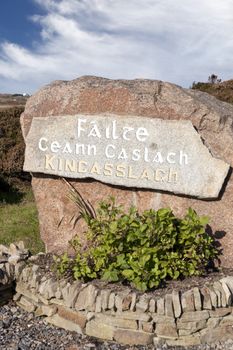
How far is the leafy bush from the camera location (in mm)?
4195

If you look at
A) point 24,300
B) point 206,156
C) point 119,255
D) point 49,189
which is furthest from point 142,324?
point 49,189

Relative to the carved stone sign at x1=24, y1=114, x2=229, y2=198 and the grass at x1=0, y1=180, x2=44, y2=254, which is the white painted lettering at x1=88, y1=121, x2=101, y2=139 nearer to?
the carved stone sign at x1=24, y1=114, x2=229, y2=198

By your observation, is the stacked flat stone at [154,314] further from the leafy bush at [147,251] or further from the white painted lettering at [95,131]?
the white painted lettering at [95,131]

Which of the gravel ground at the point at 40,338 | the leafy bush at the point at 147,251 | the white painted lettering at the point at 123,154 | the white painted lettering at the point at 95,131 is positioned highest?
the white painted lettering at the point at 95,131

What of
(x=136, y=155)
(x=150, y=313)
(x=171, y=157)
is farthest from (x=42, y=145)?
(x=150, y=313)

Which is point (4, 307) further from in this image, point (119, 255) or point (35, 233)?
point (35, 233)

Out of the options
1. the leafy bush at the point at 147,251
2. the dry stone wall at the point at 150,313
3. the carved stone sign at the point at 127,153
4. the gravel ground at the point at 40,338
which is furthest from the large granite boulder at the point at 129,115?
the gravel ground at the point at 40,338

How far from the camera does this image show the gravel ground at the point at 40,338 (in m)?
4.04

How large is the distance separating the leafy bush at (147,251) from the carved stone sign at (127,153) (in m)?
0.42

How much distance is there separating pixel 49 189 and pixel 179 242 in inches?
64.6

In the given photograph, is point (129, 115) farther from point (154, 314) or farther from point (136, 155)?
point (154, 314)

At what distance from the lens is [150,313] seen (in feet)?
13.3

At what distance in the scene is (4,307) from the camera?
4.84 metres

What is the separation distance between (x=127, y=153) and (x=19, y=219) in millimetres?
3273
